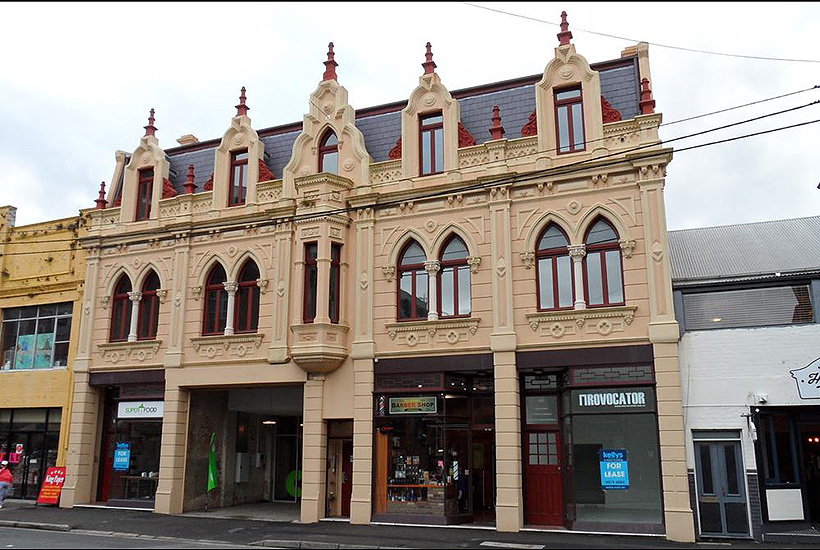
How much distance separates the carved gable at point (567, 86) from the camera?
62.8 feet

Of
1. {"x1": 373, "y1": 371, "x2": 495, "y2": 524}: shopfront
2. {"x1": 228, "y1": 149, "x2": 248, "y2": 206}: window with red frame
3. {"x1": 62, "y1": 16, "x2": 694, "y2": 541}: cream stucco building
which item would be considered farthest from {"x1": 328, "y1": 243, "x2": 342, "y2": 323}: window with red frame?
{"x1": 228, "y1": 149, "x2": 248, "y2": 206}: window with red frame

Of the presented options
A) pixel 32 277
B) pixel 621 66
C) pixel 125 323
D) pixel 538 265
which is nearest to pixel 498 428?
pixel 538 265

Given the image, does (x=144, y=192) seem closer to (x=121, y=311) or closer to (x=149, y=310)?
(x=121, y=311)

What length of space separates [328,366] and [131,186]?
421 inches

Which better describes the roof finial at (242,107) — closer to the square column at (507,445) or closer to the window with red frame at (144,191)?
the window with red frame at (144,191)

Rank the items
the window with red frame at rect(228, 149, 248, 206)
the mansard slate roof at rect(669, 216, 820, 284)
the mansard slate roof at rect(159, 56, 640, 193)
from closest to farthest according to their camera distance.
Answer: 1. the mansard slate roof at rect(669, 216, 820, 284)
2. the mansard slate roof at rect(159, 56, 640, 193)
3. the window with red frame at rect(228, 149, 248, 206)

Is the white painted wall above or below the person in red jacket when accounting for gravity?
above

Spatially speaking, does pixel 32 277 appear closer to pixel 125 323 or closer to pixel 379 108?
pixel 125 323

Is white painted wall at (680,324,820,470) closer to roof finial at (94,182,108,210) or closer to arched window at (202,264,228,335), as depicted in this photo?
arched window at (202,264,228,335)

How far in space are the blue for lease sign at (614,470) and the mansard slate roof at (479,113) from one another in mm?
8732

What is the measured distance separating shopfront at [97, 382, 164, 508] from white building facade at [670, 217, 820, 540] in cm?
1598

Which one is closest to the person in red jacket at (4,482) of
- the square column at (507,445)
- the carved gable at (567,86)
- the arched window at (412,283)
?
the arched window at (412,283)

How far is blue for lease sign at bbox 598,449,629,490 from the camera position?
17.4 metres

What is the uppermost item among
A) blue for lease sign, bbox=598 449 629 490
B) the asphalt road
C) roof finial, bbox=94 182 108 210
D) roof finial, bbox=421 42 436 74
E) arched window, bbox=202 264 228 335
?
roof finial, bbox=421 42 436 74
